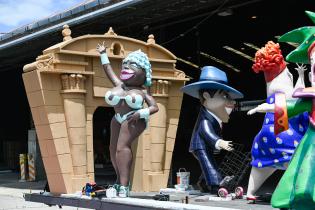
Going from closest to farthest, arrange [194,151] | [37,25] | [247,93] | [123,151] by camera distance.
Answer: [123,151]
[194,151]
[37,25]
[247,93]

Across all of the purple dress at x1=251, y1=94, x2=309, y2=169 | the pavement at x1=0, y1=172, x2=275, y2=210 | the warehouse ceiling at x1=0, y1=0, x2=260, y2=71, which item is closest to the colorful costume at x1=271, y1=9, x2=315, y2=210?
the pavement at x1=0, y1=172, x2=275, y2=210

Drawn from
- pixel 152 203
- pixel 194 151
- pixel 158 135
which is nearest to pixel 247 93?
pixel 158 135

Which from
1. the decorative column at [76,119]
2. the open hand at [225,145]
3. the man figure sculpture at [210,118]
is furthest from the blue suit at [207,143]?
the decorative column at [76,119]

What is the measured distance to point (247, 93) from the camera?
79.7 feet

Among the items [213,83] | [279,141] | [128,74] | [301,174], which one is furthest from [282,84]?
[301,174]

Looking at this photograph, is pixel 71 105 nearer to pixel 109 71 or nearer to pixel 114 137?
pixel 109 71

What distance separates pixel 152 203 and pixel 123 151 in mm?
1031

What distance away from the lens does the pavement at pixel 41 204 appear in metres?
6.33

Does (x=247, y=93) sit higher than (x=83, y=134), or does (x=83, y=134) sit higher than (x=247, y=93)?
(x=247, y=93)

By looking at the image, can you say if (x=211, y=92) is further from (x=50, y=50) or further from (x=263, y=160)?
(x=50, y=50)

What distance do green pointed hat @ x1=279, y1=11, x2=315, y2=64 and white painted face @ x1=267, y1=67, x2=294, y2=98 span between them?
1.28 meters

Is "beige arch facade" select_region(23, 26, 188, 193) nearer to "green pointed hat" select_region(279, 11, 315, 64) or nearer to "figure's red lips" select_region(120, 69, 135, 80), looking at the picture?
"figure's red lips" select_region(120, 69, 135, 80)

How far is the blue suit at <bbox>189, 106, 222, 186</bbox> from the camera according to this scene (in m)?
7.36

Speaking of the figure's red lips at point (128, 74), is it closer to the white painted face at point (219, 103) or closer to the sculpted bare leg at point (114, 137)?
the sculpted bare leg at point (114, 137)
